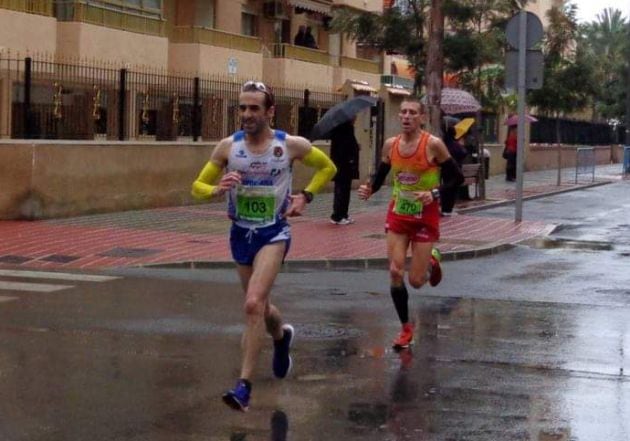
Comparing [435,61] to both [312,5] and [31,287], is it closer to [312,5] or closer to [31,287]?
[31,287]

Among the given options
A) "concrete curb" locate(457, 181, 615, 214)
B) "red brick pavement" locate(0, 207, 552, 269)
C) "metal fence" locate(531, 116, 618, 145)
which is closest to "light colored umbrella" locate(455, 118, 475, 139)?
"concrete curb" locate(457, 181, 615, 214)

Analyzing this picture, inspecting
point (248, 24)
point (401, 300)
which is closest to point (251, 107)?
point (401, 300)

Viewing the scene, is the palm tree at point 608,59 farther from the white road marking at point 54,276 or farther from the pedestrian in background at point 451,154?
the white road marking at point 54,276

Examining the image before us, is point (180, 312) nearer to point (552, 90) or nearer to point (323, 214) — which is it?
point (323, 214)

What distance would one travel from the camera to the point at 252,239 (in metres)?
7.59

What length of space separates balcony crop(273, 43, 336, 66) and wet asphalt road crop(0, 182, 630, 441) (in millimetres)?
25521

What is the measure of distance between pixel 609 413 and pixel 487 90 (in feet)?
109

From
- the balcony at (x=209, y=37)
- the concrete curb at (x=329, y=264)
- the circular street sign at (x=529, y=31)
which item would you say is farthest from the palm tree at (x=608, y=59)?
→ the concrete curb at (x=329, y=264)

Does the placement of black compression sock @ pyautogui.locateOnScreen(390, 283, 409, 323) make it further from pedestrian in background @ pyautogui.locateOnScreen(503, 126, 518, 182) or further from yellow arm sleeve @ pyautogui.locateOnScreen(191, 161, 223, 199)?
pedestrian in background @ pyautogui.locateOnScreen(503, 126, 518, 182)

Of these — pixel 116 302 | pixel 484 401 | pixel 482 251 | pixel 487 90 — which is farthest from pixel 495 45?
pixel 484 401

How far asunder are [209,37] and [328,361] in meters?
27.1

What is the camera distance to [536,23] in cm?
2052

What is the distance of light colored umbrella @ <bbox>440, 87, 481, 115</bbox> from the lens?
25.8 metres

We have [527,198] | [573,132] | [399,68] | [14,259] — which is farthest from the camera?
[399,68]
